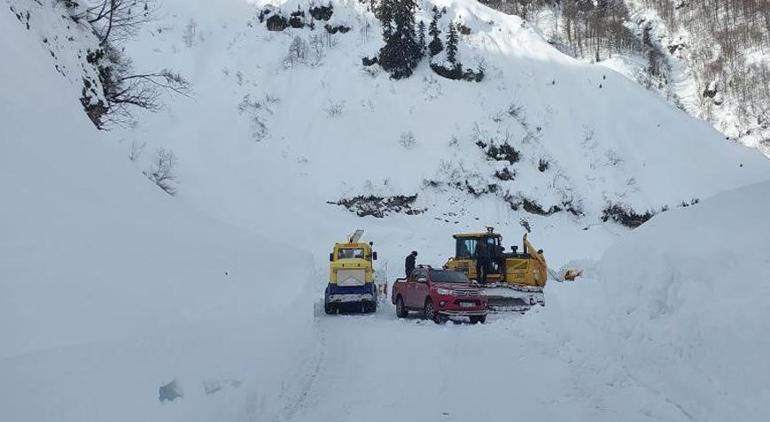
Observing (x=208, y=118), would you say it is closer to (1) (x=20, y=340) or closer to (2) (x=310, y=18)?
(2) (x=310, y=18)

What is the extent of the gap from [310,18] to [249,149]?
70.4ft

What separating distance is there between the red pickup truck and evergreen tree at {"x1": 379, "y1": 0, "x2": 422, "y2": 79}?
3775 centimetres

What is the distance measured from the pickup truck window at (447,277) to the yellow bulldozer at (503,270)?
183 cm

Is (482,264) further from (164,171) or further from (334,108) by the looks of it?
(334,108)

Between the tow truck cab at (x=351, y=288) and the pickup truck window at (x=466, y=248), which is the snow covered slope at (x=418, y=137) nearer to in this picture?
the pickup truck window at (x=466, y=248)

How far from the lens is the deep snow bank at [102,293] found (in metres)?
4.02

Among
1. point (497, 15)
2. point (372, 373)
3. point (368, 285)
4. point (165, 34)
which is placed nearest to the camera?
point (372, 373)

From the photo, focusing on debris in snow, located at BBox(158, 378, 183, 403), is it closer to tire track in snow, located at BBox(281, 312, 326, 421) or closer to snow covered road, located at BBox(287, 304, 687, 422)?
tire track in snow, located at BBox(281, 312, 326, 421)

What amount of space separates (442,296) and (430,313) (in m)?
0.78

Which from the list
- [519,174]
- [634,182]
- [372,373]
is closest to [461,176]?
[519,174]

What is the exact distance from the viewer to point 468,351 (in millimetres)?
11266

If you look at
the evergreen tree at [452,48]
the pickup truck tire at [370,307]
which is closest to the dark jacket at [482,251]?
the pickup truck tire at [370,307]

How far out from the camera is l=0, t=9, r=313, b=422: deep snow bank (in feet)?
13.2

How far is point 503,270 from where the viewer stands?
66.3 feet
